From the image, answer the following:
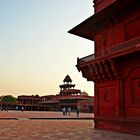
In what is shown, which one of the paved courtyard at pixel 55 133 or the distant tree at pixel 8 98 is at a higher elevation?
the distant tree at pixel 8 98

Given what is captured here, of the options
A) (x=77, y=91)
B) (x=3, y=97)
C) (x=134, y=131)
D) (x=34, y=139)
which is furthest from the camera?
(x=3, y=97)

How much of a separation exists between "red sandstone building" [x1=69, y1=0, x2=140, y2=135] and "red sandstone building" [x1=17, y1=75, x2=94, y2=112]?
55.3 meters

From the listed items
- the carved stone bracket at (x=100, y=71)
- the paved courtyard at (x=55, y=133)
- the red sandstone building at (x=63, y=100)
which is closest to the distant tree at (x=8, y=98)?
the red sandstone building at (x=63, y=100)

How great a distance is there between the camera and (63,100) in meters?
80.4

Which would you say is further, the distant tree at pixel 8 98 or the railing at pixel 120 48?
the distant tree at pixel 8 98

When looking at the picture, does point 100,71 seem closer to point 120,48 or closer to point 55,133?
point 120,48

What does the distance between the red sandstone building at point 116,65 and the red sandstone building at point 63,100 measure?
182 ft

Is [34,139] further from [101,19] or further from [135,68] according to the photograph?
[101,19]

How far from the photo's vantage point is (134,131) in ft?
53.5

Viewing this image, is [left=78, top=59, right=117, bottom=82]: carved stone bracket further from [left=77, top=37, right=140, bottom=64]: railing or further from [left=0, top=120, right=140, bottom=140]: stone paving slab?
[left=0, top=120, right=140, bottom=140]: stone paving slab

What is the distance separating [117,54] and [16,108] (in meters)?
→ 84.4

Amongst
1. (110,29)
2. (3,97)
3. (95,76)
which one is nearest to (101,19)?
(110,29)

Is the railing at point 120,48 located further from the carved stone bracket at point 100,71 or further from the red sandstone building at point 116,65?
the carved stone bracket at point 100,71

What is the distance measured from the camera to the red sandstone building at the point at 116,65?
1650cm
